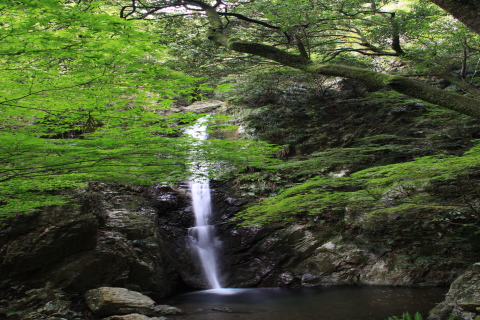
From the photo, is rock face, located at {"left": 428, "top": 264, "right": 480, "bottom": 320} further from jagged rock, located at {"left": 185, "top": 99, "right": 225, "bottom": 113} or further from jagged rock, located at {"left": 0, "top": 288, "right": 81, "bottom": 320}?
jagged rock, located at {"left": 185, "top": 99, "right": 225, "bottom": 113}

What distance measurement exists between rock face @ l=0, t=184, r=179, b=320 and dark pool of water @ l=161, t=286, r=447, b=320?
133cm

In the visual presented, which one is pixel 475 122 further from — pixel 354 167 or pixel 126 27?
pixel 126 27

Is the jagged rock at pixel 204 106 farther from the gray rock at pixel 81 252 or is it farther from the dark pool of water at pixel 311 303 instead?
the dark pool of water at pixel 311 303

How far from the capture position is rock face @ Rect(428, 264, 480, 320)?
5.25 m

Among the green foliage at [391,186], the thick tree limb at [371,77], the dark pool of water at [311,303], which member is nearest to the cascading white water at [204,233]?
the dark pool of water at [311,303]

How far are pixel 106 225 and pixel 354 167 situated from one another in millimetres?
8574

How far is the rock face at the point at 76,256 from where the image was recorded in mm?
7570

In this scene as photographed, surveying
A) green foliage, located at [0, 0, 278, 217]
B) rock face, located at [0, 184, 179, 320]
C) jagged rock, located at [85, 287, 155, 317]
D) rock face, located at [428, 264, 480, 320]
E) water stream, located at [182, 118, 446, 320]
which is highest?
green foliage, located at [0, 0, 278, 217]

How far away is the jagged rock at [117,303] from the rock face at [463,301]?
19.2 ft

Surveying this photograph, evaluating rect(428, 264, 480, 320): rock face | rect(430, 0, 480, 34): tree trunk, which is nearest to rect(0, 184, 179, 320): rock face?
rect(428, 264, 480, 320): rock face

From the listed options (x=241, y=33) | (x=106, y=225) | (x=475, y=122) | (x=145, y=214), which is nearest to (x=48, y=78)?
(x=241, y=33)

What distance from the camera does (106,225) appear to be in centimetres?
938

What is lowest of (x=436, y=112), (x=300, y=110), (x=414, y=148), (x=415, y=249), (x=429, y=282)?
(x=429, y=282)

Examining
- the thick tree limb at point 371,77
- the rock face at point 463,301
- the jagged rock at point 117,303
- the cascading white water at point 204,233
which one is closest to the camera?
the thick tree limb at point 371,77
